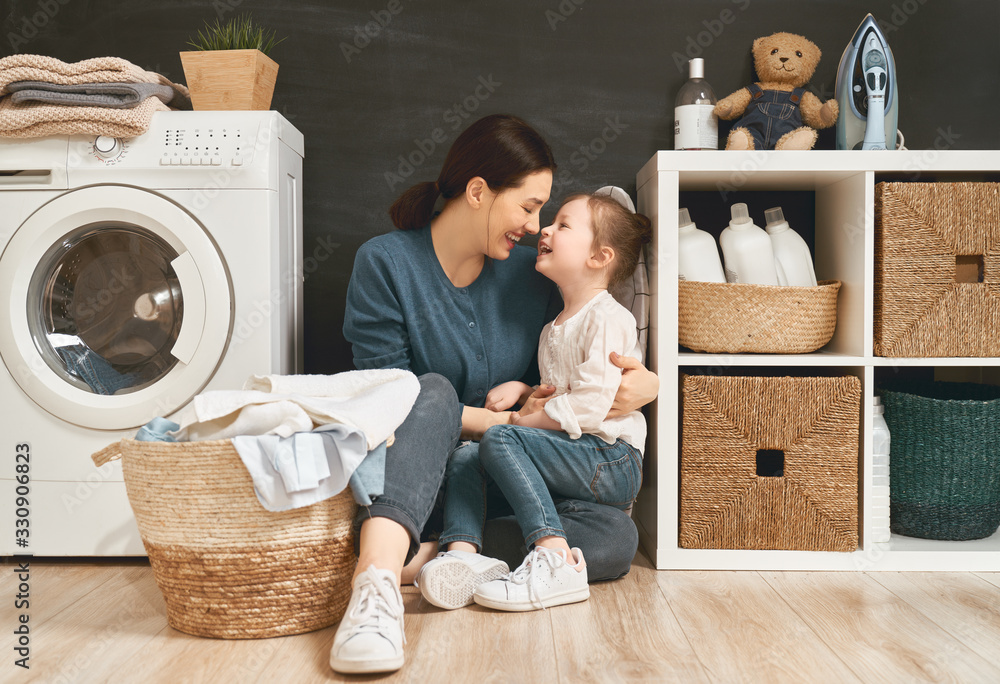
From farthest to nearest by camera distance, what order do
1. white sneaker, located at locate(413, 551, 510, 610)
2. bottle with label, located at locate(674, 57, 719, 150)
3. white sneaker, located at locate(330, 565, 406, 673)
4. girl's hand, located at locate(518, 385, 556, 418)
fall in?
bottle with label, located at locate(674, 57, 719, 150) → girl's hand, located at locate(518, 385, 556, 418) → white sneaker, located at locate(413, 551, 510, 610) → white sneaker, located at locate(330, 565, 406, 673)

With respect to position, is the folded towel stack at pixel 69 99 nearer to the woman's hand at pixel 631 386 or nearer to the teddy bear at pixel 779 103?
the woman's hand at pixel 631 386

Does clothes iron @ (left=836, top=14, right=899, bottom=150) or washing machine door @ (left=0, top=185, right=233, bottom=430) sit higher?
clothes iron @ (left=836, top=14, right=899, bottom=150)

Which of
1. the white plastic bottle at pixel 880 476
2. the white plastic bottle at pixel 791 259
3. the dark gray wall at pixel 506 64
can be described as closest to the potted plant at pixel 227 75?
the dark gray wall at pixel 506 64

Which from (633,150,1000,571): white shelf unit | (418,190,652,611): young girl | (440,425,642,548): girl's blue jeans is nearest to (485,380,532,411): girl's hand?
(418,190,652,611): young girl

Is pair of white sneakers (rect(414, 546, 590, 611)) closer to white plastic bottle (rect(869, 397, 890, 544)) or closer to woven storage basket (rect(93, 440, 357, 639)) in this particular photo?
woven storage basket (rect(93, 440, 357, 639))

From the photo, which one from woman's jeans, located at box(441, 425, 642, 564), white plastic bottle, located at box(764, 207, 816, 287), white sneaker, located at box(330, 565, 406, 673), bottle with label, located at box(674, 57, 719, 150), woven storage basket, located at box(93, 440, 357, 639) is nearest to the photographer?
white sneaker, located at box(330, 565, 406, 673)

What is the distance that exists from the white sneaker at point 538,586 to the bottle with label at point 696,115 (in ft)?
3.33

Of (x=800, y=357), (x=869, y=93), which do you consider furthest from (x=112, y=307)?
(x=869, y=93)

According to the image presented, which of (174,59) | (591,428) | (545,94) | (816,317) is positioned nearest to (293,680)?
(591,428)

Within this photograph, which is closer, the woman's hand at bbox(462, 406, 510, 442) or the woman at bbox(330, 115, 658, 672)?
the woman at bbox(330, 115, 658, 672)

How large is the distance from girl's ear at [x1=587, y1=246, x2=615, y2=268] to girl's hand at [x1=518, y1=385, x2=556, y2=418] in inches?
10.4

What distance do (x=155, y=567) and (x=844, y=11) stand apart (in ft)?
6.43

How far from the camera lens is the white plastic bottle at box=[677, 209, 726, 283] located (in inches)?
61.7

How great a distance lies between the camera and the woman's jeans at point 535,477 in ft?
4.39
